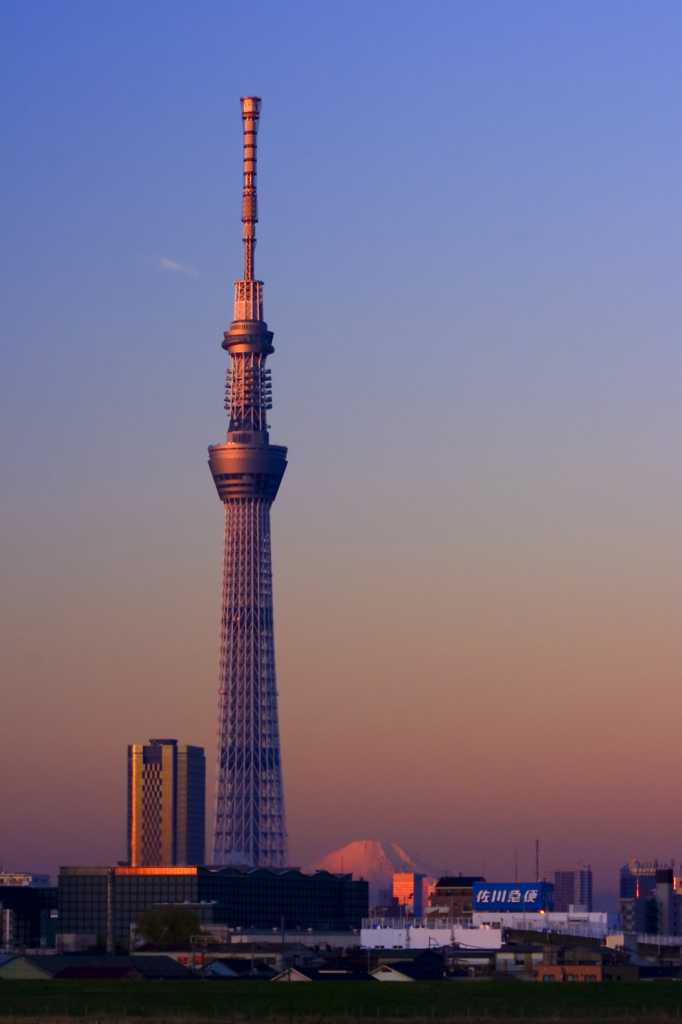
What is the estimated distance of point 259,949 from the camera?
182625 millimetres

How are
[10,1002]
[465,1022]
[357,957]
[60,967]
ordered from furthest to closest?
1. [357,957]
2. [60,967]
3. [10,1002]
4. [465,1022]

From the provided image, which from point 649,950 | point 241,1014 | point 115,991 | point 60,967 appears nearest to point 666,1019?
point 241,1014

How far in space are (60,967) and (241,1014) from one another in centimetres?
3536

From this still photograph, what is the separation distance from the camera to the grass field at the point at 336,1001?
109m

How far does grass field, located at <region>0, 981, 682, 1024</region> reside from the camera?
4291 inches

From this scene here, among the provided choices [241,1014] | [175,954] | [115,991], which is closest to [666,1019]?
[241,1014]

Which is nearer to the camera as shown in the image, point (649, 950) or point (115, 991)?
point (115, 991)

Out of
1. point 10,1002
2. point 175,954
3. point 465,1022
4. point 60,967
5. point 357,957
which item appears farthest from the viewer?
point 175,954

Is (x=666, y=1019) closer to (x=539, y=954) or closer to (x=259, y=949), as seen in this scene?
(x=539, y=954)

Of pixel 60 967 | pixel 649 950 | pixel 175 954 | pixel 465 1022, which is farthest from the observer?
pixel 649 950

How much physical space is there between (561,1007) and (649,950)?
79.9 m

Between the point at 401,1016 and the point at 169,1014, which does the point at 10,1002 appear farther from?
the point at 401,1016

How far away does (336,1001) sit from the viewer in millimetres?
119312

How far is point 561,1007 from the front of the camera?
118062 mm
